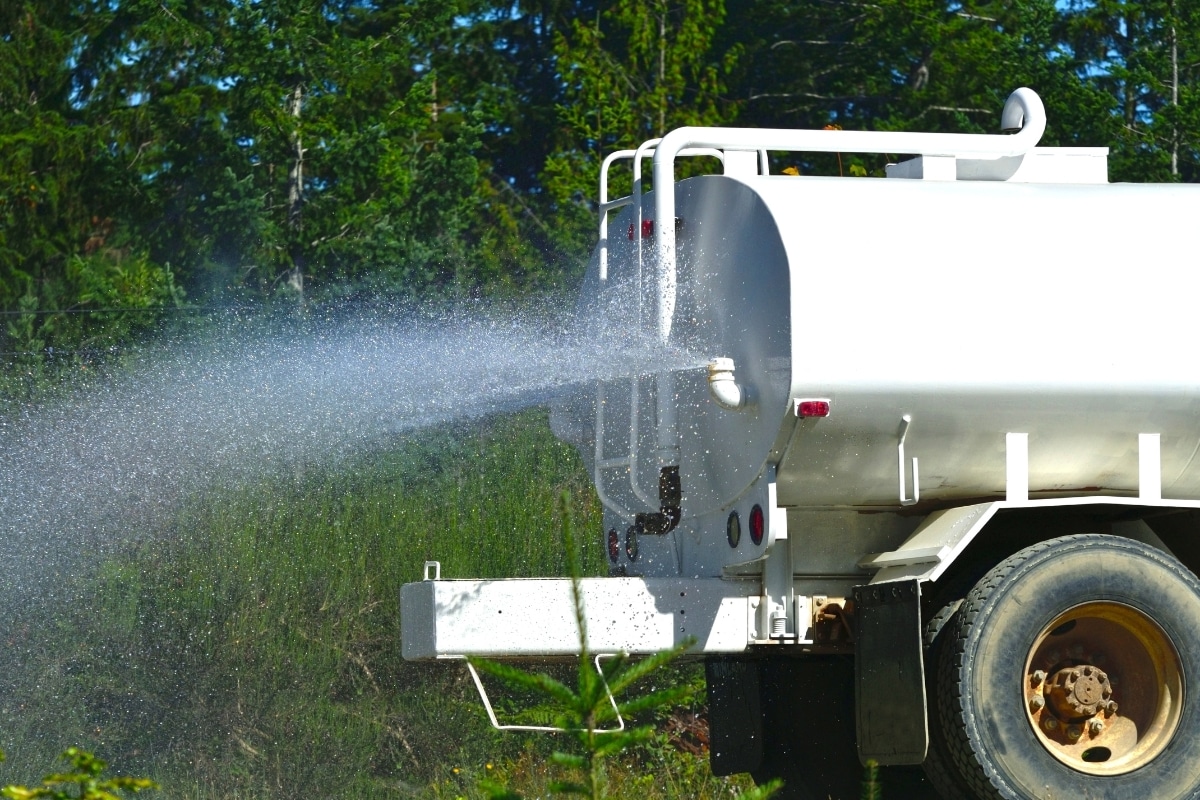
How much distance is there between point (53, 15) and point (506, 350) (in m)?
10.9

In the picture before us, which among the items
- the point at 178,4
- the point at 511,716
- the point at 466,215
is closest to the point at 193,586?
the point at 511,716

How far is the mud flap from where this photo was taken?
6.04m

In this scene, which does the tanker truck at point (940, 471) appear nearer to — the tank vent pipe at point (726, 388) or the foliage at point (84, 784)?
the tank vent pipe at point (726, 388)

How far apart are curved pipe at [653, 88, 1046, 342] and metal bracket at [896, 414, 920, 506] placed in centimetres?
94

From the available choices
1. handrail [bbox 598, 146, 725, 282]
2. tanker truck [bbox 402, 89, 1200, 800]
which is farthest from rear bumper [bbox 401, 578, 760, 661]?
handrail [bbox 598, 146, 725, 282]

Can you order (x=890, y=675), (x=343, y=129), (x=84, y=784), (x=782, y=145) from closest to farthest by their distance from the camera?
(x=84, y=784) → (x=890, y=675) → (x=782, y=145) → (x=343, y=129)

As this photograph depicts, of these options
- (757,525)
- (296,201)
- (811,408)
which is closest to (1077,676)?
(757,525)

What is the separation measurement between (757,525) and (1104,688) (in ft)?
4.25

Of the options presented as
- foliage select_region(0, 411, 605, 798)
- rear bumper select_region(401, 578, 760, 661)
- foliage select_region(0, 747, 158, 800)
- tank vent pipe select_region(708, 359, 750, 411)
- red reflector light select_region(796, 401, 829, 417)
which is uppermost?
tank vent pipe select_region(708, 359, 750, 411)

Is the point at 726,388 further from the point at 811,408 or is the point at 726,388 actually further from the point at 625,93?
the point at 625,93

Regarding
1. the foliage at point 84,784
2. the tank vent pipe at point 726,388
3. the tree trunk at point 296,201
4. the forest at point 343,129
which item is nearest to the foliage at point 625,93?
the forest at point 343,129

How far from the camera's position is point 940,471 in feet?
20.8

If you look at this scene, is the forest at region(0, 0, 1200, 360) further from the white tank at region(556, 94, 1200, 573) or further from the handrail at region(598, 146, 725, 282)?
the white tank at region(556, 94, 1200, 573)

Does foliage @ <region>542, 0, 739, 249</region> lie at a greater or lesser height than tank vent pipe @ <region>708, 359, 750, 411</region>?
greater
